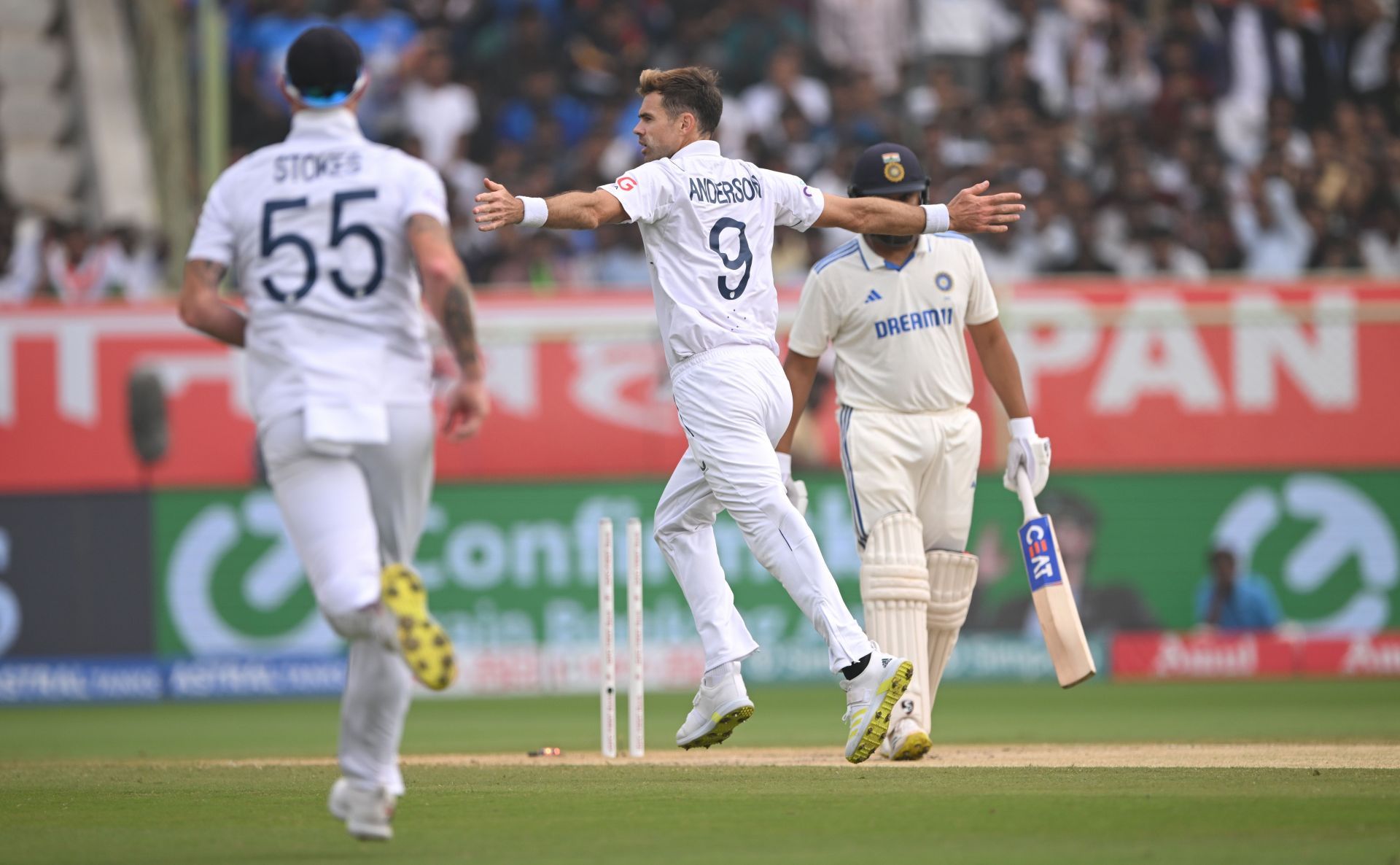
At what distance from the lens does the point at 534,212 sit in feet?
24.2

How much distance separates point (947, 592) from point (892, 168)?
202 cm

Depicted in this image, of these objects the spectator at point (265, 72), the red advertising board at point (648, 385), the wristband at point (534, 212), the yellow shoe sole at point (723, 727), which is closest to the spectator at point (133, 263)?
the red advertising board at point (648, 385)

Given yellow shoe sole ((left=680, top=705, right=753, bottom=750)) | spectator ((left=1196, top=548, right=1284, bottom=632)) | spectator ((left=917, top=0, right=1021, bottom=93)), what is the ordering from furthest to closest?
1. spectator ((left=917, top=0, right=1021, bottom=93))
2. spectator ((left=1196, top=548, right=1284, bottom=632))
3. yellow shoe sole ((left=680, top=705, right=753, bottom=750))

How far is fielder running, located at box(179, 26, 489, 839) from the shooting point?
612 centimetres

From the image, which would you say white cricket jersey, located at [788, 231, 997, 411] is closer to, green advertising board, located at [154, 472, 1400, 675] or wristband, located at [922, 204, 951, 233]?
wristband, located at [922, 204, 951, 233]

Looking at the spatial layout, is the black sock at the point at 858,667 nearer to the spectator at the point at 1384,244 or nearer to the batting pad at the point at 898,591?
the batting pad at the point at 898,591

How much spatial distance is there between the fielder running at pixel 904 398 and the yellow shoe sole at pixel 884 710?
121 cm

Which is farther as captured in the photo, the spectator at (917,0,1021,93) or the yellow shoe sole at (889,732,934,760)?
the spectator at (917,0,1021,93)

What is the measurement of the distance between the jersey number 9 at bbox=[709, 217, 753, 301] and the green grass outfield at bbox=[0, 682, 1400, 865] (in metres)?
2.01

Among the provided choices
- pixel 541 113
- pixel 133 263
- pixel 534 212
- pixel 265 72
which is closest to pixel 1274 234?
pixel 541 113

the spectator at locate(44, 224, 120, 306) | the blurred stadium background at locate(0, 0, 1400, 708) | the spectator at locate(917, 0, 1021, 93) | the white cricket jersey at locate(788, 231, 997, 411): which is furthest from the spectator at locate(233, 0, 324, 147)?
the white cricket jersey at locate(788, 231, 997, 411)

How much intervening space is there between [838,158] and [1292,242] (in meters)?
4.57

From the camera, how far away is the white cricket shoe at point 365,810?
6.14 metres

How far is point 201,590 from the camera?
56.1 ft
